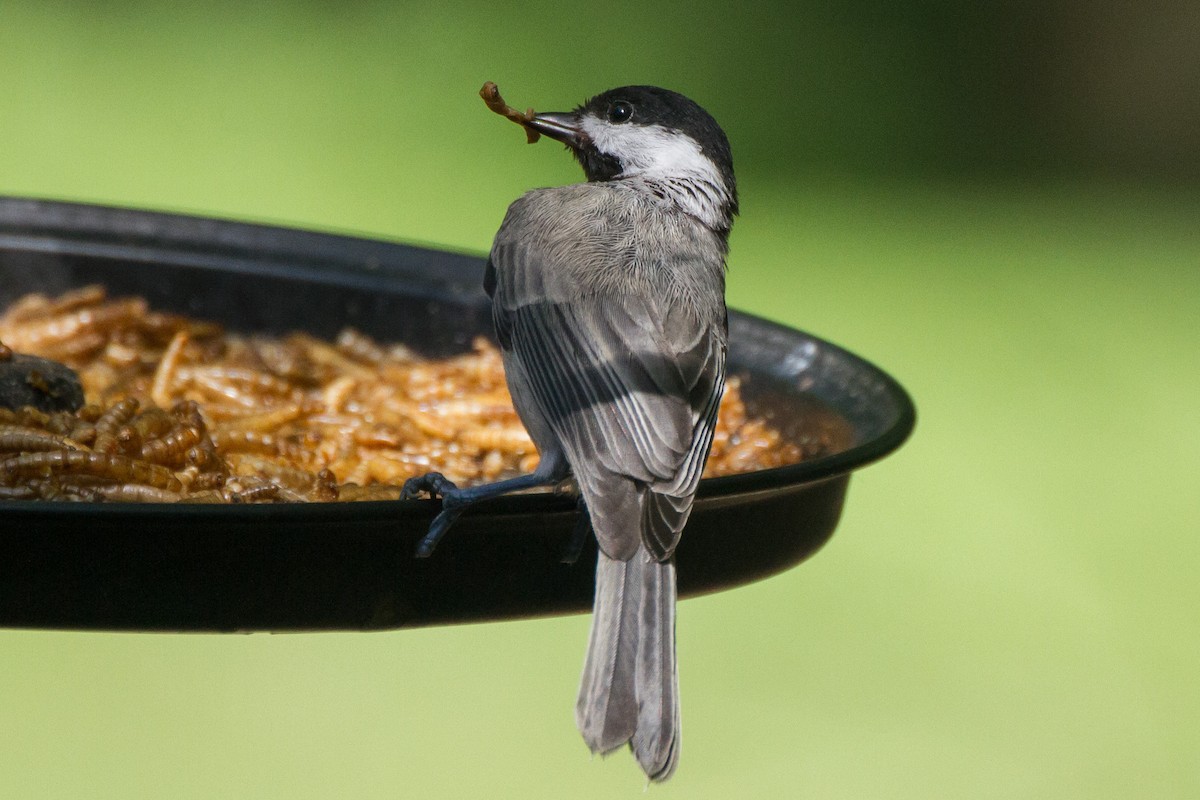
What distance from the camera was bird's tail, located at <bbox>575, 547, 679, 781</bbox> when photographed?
80.7 inches

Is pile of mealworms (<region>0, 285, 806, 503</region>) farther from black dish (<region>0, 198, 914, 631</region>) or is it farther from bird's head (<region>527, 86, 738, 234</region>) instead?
bird's head (<region>527, 86, 738, 234</region>)

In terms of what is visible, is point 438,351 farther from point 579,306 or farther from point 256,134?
point 256,134

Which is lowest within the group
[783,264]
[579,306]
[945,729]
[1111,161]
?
[945,729]

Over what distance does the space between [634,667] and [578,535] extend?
0.69ft

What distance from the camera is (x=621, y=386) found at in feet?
7.66

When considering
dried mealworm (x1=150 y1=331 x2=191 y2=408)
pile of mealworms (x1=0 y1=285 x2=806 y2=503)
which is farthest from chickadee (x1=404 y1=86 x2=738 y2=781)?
dried mealworm (x1=150 y1=331 x2=191 y2=408)

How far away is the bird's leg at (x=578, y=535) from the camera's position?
213 cm

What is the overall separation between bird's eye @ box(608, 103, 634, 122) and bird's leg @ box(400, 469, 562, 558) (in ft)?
3.24

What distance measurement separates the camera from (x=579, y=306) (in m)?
2.50

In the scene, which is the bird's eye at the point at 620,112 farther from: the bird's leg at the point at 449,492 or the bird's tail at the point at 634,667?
the bird's tail at the point at 634,667

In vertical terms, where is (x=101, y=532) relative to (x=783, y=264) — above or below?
above

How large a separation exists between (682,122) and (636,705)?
1458 millimetres

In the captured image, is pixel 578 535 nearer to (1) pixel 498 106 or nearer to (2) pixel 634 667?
(2) pixel 634 667

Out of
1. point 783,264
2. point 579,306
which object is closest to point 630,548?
point 579,306
